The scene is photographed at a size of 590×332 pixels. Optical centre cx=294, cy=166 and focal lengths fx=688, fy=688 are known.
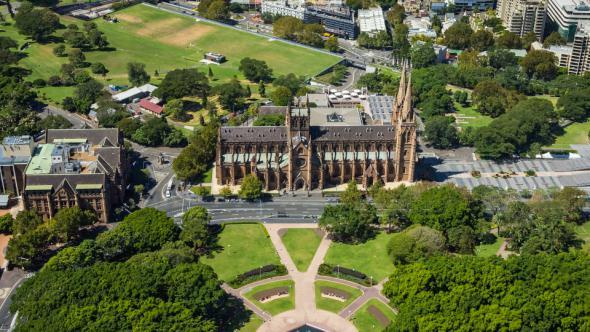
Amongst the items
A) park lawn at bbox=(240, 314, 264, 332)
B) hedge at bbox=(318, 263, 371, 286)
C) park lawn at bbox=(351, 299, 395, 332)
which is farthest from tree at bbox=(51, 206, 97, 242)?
park lawn at bbox=(351, 299, 395, 332)

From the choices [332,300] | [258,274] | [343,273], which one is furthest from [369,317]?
[258,274]

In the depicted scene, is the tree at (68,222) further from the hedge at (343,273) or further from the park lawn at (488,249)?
the park lawn at (488,249)

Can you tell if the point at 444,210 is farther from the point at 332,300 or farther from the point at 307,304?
the point at 307,304

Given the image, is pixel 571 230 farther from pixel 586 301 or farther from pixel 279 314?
pixel 279 314

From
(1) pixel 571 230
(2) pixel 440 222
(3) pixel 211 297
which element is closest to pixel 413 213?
(2) pixel 440 222

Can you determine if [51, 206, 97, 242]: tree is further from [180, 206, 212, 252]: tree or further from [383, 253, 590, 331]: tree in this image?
[383, 253, 590, 331]: tree
